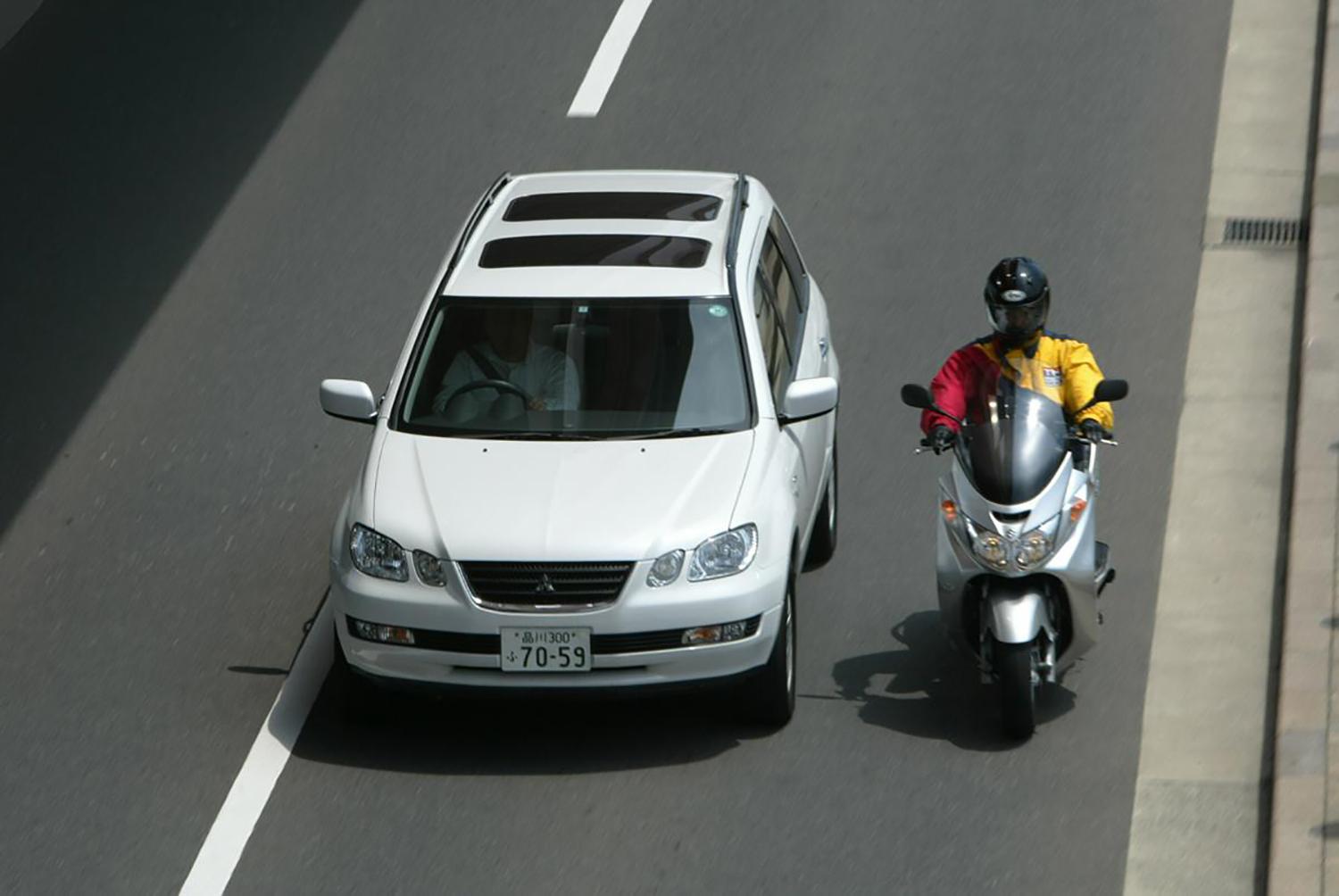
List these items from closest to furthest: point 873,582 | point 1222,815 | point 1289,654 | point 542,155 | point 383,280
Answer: point 1222,815
point 1289,654
point 873,582
point 383,280
point 542,155

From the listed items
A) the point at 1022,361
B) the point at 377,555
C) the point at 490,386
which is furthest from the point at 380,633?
the point at 1022,361

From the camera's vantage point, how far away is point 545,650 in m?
9.52

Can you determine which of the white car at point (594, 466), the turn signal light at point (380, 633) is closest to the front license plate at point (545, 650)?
the white car at point (594, 466)

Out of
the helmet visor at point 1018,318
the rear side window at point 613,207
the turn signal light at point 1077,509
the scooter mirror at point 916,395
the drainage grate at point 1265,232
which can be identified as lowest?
the turn signal light at point 1077,509

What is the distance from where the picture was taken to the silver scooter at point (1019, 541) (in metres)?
9.80

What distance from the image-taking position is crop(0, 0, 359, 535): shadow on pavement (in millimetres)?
14555

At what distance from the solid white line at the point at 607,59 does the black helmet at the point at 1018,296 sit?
307 inches

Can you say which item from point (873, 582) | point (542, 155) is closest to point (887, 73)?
point (542, 155)

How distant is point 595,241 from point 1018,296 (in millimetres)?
2204

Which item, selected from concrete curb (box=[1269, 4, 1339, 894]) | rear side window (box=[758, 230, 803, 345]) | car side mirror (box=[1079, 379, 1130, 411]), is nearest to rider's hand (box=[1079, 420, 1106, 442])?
car side mirror (box=[1079, 379, 1130, 411])

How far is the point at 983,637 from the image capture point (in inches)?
392

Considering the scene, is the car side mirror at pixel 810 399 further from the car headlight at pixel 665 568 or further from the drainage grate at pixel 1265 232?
the drainage grate at pixel 1265 232

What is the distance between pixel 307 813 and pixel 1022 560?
10.2 feet

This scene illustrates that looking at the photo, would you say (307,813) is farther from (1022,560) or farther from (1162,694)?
(1162,694)
